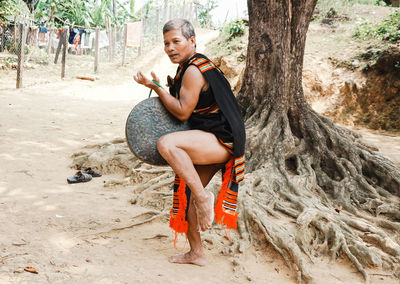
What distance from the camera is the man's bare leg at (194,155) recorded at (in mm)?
2223

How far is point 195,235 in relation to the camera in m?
2.72

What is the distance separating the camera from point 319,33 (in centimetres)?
1101

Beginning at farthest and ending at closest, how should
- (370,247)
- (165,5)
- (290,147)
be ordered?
1. (165,5)
2. (290,147)
3. (370,247)

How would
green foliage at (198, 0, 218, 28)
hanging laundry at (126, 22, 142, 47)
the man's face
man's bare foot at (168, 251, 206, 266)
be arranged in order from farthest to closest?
green foliage at (198, 0, 218, 28)
hanging laundry at (126, 22, 142, 47)
man's bare foot at (168, 251, 206, 266)
the man's face

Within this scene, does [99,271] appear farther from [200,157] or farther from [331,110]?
[331,110]

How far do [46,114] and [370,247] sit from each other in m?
6.64

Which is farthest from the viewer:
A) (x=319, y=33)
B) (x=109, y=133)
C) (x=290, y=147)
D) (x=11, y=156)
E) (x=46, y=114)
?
(x=319, y=33)


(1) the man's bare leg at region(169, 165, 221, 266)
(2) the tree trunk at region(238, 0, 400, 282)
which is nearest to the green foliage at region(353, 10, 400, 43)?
(2) the tree trunk at region(238, 0, 400, 282)

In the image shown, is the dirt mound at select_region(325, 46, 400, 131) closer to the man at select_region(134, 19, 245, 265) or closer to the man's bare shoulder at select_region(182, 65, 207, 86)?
the man at select_region(134, 19, 245, 265)

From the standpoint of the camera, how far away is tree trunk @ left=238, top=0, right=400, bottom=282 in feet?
11.1

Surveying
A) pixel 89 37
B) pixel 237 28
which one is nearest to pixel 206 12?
pixel 89 37

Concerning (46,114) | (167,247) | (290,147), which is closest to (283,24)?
(290,147)

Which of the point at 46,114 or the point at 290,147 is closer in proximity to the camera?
the point at 290,147

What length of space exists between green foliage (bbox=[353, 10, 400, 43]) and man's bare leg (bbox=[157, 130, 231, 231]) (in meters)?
7.96
